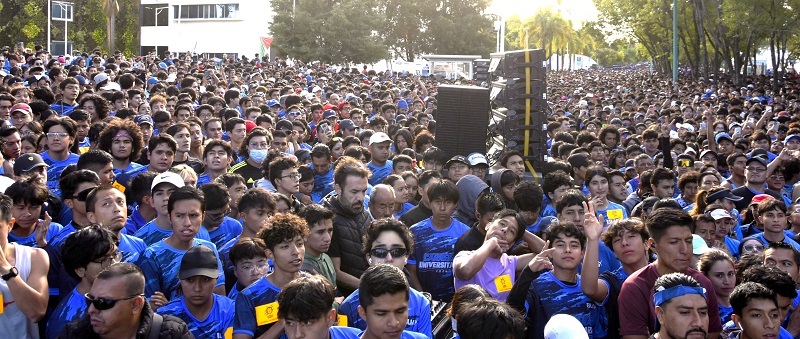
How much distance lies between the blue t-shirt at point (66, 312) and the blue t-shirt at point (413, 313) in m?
1.53

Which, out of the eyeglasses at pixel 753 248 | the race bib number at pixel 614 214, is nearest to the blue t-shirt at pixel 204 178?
the race bib number at pixel 614 214

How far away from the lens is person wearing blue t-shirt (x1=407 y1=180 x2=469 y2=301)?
280 inches

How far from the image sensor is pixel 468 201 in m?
8.31

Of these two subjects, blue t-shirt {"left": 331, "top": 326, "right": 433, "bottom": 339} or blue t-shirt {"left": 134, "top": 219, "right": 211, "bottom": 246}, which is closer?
blue t-shirt {"left": 331, "top": 326, "right": 433, "bottom": 339}

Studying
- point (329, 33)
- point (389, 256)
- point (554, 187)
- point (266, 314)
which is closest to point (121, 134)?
point (389, 256)

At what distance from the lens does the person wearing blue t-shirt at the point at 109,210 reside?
243 inches

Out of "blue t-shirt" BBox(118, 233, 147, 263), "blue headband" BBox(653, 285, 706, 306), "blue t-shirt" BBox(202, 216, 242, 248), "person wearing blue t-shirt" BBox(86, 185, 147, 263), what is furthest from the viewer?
"blue t-shirt" BBox(202, 216, 242, 248)

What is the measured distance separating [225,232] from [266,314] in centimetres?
196

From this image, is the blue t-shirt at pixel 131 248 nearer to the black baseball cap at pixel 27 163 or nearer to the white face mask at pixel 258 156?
the black baseball cap at pixel 27 163

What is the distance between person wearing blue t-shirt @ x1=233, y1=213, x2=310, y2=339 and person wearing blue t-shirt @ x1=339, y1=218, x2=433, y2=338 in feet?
1.35

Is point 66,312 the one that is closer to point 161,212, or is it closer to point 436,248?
point 161,212

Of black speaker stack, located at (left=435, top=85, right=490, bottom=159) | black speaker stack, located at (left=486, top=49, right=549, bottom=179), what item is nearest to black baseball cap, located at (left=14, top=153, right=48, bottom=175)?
black speaker stack, located at (left=435, top=85, right=490, bottom=159)

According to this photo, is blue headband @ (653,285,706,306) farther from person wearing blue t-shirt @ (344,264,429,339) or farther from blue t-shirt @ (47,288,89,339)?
blue t-shirt @ (47,288,89,339)

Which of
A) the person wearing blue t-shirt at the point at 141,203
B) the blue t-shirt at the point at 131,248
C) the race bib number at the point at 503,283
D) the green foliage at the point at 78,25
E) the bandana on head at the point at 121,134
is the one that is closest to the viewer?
the blue t-shirt at the point at 131,248
